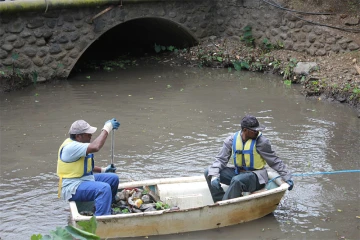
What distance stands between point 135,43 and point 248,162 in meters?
10.9

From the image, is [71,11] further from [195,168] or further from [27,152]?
[195,168]

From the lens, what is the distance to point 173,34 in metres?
16.2

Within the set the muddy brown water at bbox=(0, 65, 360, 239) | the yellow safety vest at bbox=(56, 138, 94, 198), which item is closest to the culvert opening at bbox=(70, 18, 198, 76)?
the muddy brown water at bbox=(0, 65, 360, 239)

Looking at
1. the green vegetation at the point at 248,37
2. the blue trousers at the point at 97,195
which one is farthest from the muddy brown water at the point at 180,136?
the green vegetation at the point at 248,37

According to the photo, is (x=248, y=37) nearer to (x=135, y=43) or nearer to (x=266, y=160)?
(x=135, y=43)

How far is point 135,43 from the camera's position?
17203 millimetres

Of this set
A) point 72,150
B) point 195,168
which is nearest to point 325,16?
point 195,168

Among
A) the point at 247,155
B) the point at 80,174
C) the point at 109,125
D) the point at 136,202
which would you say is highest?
the point at 109,125

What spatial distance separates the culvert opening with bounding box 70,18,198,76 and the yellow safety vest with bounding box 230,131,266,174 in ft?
27.4

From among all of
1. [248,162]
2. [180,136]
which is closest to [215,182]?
[248,162]

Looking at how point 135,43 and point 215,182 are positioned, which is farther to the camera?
point 135,43

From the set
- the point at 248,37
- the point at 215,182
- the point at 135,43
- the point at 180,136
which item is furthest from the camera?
the point at 135,43

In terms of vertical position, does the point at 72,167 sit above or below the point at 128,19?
below

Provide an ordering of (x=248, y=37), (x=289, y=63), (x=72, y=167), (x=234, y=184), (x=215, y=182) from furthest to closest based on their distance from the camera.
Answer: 1. (x=248, y=37)
2. (x=289, y=63)
3. (x=215, y=182)
4. (x=234, y=184)
5. (x=72, y=167)
